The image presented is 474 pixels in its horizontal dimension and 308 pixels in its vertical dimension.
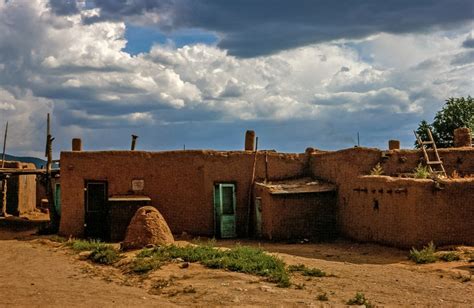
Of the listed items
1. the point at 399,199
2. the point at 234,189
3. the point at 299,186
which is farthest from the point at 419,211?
the point at 234,189

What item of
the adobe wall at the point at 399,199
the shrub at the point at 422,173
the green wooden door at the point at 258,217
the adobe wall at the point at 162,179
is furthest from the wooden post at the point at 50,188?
the shrub at the point at 422,173

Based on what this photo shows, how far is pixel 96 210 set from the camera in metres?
20.8

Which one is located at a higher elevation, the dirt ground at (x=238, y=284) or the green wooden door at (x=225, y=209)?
the green wooden door at (x=225, y=209)

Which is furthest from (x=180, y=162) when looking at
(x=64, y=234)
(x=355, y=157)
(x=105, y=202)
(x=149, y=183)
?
(x=355, y=157)

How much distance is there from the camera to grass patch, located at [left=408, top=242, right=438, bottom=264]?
13.8 m

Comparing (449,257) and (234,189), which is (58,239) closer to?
(234,189)

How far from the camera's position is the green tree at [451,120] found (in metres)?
30.2

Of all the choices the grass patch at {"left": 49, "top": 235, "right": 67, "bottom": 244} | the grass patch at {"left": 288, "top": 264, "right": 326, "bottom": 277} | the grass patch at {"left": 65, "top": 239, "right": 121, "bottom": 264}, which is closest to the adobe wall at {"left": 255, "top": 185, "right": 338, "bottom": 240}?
the grass patch at {"left": 65, "top": 239, "right": 121, "bottom": 264}

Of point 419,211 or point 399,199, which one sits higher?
point 399,199

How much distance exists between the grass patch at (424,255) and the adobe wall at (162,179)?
8.06 meters

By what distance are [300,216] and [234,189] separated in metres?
3.06

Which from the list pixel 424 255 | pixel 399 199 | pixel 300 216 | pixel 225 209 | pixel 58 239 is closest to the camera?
pixel 424 255

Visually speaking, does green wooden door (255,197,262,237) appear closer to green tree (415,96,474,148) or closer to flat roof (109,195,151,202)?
flat roof (109,195,151,202)

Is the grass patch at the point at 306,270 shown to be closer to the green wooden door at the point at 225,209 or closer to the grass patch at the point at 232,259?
the grass patch at the point at 232,259
